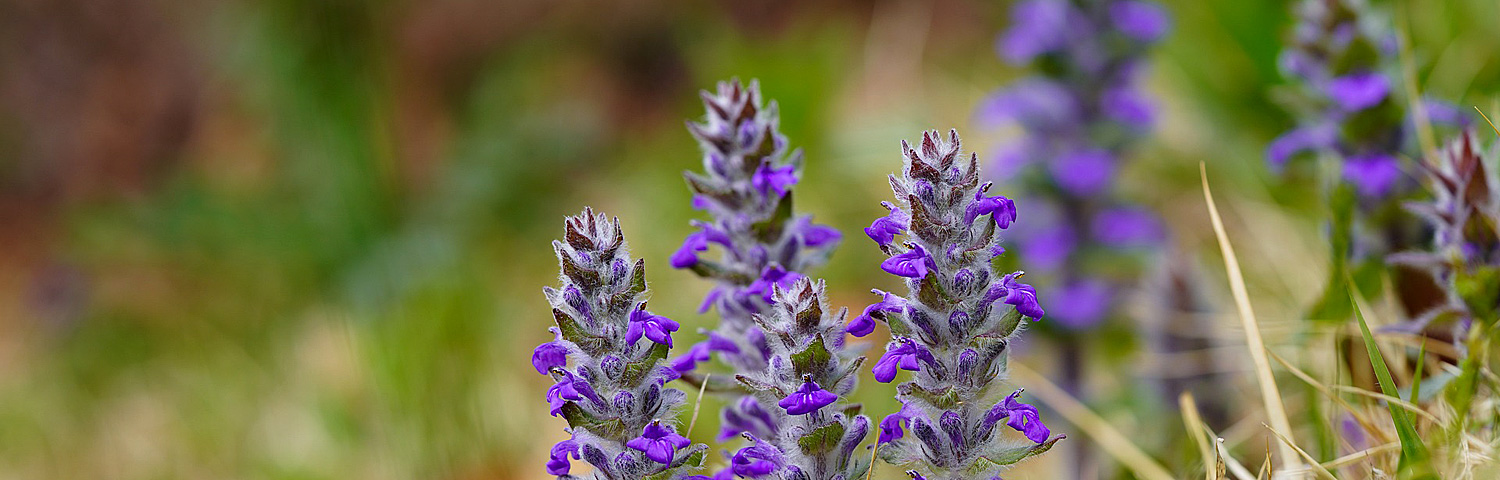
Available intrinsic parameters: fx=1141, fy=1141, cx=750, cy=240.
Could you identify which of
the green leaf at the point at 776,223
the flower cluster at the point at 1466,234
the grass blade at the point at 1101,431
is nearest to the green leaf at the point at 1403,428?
the flower cluster at the point at 1466,234

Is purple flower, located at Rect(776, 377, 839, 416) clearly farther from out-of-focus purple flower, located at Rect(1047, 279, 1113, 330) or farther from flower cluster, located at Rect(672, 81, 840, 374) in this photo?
out-of-focus purple flower, located at Rect(1047, 279, 1113, 330)

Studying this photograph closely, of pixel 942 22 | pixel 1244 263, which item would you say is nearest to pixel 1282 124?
pixel 1244 263

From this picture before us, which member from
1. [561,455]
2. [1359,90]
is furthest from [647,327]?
[1359,90]

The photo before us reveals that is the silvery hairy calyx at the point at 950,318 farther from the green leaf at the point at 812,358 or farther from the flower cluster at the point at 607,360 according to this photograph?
the flower cluster at the point at 607,360

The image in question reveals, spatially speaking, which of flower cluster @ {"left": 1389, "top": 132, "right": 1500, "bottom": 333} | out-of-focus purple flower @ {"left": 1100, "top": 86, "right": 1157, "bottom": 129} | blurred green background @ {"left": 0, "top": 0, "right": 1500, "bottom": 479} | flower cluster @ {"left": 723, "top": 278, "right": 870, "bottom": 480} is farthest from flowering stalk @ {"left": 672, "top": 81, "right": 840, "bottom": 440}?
out-of-focus purple flower @ {"left": 1100, "top": 86, "right": 1157, "bottom": 129}

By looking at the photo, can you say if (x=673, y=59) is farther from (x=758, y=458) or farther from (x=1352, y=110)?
(x=758, y=458)

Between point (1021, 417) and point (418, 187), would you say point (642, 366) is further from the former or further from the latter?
point (418, 187)
